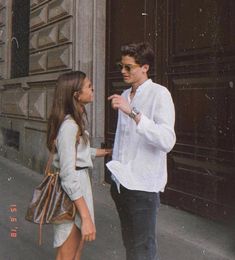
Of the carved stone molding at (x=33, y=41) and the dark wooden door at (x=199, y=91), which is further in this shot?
the carved stone molding at (x=33, y=41)

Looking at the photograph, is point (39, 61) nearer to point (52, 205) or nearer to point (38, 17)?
point (38, 17)

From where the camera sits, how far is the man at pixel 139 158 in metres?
2.63

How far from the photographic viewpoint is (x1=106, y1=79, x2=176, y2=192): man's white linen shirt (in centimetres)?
256

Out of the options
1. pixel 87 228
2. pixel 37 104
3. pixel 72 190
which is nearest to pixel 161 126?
pixel 72 190

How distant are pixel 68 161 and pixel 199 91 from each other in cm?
278

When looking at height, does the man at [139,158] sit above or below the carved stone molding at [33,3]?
below

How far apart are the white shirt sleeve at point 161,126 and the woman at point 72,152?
36cm

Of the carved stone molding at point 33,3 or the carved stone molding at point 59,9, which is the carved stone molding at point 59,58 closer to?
the carved stone molding at point 59,9

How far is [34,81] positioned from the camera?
8.91 metres

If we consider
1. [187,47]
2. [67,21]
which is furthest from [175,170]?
[67,21]

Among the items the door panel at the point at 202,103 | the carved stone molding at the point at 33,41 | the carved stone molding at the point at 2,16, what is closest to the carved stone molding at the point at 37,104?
the carved stone molding at the point at 33,41

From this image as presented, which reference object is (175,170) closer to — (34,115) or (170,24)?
(170,24)

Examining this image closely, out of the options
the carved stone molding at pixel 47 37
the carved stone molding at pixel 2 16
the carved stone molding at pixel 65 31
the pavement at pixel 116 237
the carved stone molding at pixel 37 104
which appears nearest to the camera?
the pavement at pixel 116 237

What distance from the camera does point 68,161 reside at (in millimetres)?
2613
